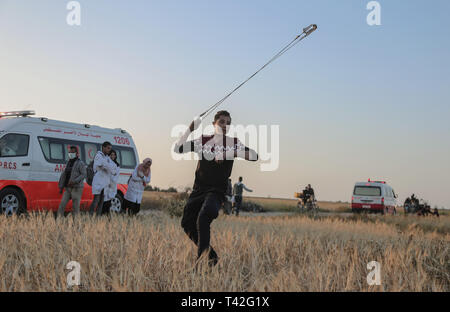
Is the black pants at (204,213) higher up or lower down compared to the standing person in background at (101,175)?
lower down

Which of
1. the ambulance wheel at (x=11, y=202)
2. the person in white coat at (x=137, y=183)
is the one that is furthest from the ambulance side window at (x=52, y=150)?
the person in white coat at (x=137, y=183)

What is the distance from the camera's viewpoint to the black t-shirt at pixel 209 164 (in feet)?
17.9

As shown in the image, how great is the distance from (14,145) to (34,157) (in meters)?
0.62

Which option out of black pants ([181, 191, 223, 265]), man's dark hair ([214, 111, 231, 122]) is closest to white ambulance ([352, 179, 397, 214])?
black pants ([181, 191, 223, 265])

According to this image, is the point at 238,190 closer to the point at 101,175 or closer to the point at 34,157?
the point at 34,157

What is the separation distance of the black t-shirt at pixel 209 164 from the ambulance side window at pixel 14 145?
28.9 ft

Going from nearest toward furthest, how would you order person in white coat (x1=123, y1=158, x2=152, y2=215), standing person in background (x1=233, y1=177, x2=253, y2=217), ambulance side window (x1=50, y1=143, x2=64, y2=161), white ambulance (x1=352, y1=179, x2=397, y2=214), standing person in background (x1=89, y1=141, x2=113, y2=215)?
standing person in background (x1=89, y1=141, x2=113, y2=215), person in white coat (x1=123, y1=158, x2=152, y2=215), ambulance side window (x1=50, y1=143, x2=64, y2=161), standing person in background (x1=233, y1=177, x2=253, y2=217), white ambulance (x1=352, y1=179, x2=397, y2=214)

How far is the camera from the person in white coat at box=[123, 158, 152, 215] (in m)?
11.2

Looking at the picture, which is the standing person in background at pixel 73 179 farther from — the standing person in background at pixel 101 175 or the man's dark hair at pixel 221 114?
the man's dark hair at pixel 221 114

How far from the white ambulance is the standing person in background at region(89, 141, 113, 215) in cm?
1742

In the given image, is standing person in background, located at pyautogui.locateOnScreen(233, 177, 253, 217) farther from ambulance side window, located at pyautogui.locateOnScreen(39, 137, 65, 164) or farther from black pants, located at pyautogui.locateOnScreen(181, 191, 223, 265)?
black pants, located at pyautogui.locateOnScreen(181, 191, 223, 265)

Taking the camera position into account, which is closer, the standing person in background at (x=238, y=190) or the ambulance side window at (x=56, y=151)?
the ambulance side window at (x=56, y=151)
